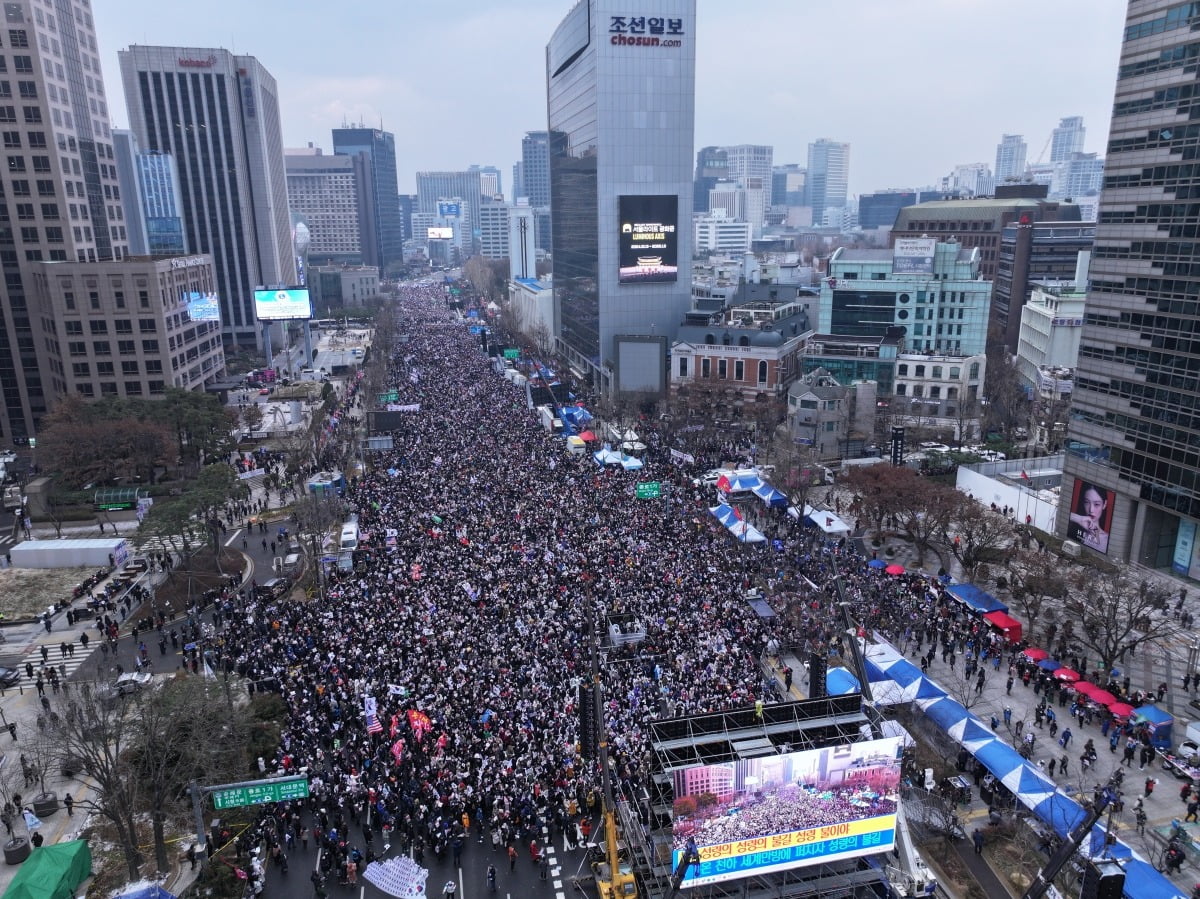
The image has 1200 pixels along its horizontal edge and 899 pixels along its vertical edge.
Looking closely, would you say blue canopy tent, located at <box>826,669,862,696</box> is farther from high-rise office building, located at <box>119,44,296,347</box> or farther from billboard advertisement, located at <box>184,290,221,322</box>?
high-rise office building, located at <box>119,44,296,347</box>

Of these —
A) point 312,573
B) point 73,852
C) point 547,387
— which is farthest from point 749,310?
point 73,852

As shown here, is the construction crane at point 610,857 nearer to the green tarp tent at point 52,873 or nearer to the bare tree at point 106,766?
the bare tree at point 106,766

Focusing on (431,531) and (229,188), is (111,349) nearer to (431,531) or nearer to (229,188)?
(431,531)

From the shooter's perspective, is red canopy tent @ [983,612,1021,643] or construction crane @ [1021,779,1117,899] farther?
red canopy tent @ [983,612,1021,643]

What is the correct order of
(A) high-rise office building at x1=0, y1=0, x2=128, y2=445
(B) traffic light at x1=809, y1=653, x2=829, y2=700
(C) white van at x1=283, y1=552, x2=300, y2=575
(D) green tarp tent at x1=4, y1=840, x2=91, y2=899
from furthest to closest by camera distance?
(A) high-rise office building at x1=0, y1=0, x2=128, y2=445
(C) white van at x1=283, y1=552, x2=300, y2=575
(B) traffic light at x1=809, y1=653, x2=829, y2=700
(D) green tarp tent at x1=4, y1=840, x2=91, y2=899

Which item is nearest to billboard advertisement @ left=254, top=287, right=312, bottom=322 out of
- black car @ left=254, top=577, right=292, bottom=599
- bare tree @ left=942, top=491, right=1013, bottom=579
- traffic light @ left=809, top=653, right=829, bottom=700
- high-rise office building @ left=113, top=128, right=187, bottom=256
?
high-rise office building @ left=113, top=128, right=187, bottom=256

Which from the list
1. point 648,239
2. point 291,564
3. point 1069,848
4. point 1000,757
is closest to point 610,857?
point 1069,848

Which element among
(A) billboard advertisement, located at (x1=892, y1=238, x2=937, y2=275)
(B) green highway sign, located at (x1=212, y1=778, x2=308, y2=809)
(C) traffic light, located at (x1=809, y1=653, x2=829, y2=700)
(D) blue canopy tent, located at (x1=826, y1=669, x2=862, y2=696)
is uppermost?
(A) billboard advertisement, located at (x1=892, y1=238, x2=937, y2=275)

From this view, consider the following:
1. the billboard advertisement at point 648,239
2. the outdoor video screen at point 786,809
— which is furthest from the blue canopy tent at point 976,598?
the billboard advertisement at point 648,239
